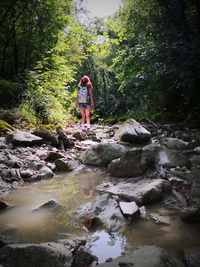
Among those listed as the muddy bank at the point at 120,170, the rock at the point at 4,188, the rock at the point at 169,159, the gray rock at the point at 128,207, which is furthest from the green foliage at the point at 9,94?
the gray rock at the point at 128,207

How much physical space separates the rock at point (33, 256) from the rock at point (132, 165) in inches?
111

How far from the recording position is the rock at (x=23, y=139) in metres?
7.08

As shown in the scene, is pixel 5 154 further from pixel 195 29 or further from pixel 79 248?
pixel 195 29

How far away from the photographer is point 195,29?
10305 millimetres

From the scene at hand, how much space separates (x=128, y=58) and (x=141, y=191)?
9.19 m

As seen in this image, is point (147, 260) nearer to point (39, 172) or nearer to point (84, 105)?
point (39, 172)

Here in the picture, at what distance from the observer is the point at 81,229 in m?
3.33

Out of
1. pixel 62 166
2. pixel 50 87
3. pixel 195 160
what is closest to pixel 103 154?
pixel 62 166

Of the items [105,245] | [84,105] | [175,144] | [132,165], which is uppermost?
[84,105]

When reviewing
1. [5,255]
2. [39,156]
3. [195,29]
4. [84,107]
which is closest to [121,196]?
[5,255]

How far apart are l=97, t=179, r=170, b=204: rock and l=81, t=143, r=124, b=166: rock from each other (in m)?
1.70

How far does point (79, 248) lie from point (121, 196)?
136 centimetres

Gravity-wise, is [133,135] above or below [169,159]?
above

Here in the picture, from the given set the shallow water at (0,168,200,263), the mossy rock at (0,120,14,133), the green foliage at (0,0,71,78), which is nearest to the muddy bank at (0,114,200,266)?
the shallow water at (0,168,200,263)
